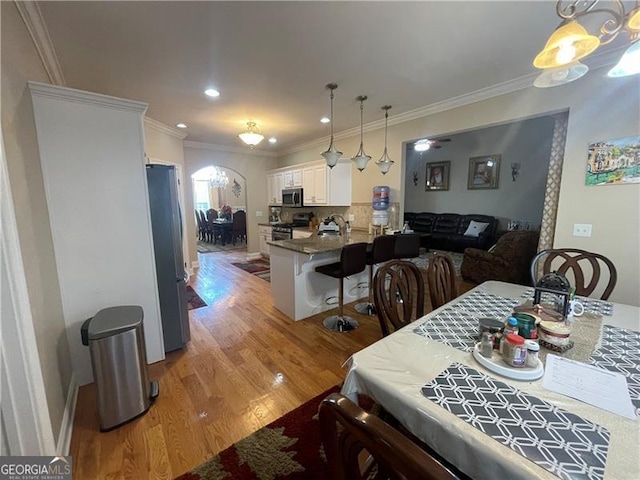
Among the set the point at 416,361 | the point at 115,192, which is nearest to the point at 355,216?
the point at 115,192

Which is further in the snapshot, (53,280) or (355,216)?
(355,216)

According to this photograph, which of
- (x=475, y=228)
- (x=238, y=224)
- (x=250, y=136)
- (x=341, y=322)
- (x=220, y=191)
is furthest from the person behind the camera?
(x=220, y=191)

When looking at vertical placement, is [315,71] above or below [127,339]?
above

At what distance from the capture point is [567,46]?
125 cm

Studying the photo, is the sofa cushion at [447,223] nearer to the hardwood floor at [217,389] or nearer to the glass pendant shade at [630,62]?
the hardwood floor at [217,389]

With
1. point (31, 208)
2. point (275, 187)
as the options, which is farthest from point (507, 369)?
point (275, 187)

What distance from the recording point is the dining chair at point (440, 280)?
195 cm

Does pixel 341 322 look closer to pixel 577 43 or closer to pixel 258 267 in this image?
pixel 577 43

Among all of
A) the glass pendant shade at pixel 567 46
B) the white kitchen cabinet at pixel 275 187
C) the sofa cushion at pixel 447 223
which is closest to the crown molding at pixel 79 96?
the glass pendant shade at pixel 567 46

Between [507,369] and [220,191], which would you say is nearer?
[507,369]

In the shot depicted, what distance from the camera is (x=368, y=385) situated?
39.6 inches

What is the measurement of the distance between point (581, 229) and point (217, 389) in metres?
3.66

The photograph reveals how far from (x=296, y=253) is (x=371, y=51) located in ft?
6.73

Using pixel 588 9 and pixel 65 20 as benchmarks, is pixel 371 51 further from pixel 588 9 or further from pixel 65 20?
pixel 65 20
